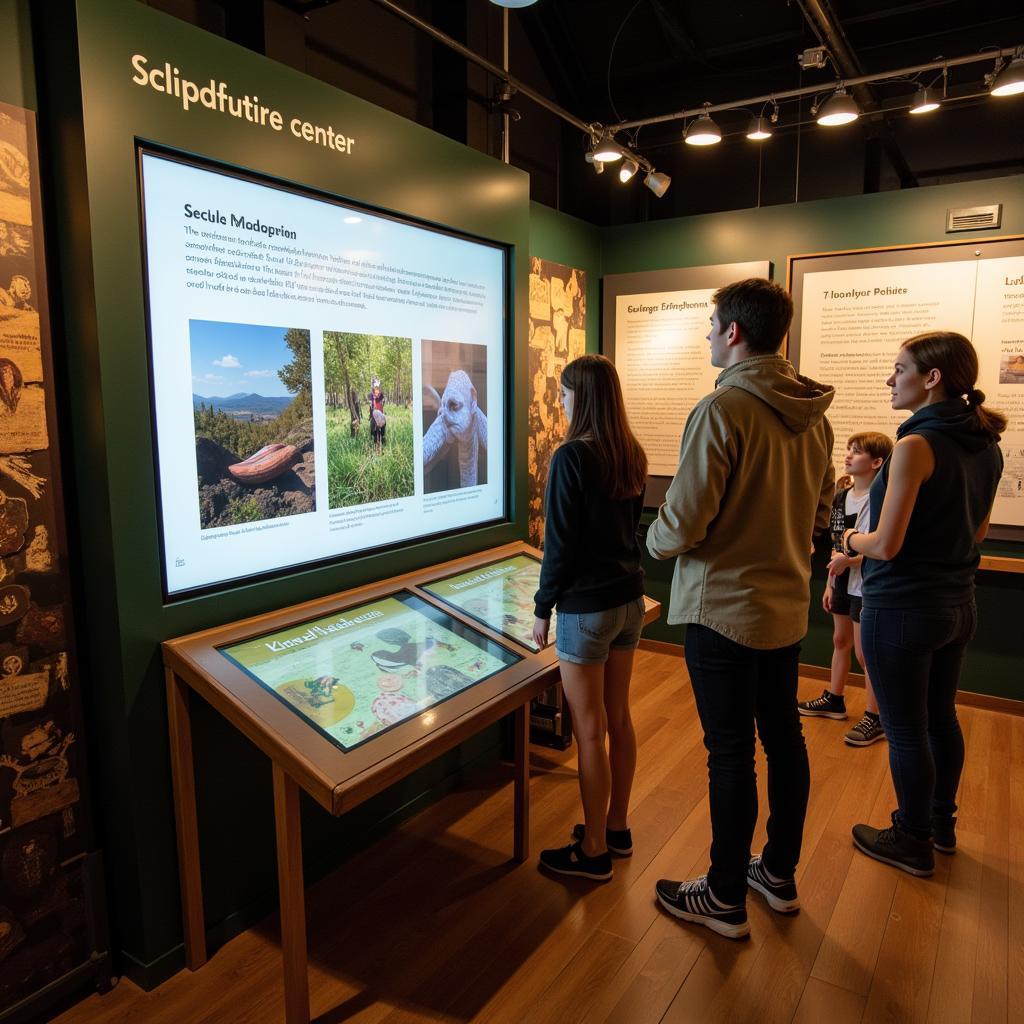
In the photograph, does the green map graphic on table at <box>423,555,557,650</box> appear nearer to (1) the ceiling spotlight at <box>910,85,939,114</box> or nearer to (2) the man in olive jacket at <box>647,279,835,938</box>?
(2) the man in olive jacket at <box>647,279,835,938</box>

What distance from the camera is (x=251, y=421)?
2.21 meters

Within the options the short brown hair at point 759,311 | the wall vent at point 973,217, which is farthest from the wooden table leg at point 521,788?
the wall vent at point 973,217

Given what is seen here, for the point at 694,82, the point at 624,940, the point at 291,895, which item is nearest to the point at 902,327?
the point at 694,82

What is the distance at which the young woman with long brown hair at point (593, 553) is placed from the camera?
2.11m

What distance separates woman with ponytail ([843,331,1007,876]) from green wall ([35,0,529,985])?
171 cm

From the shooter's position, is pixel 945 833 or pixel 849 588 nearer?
pixel 945 833

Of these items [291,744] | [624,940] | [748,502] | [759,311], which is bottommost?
[624,940]

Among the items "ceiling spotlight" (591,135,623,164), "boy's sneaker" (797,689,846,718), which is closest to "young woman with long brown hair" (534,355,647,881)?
"boy's sneaker" (797,689,846,718)

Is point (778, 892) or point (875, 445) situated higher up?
point (875, 445)

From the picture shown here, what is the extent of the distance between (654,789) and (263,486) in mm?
1934

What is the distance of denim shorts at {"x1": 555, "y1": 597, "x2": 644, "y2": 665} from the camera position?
217 cm

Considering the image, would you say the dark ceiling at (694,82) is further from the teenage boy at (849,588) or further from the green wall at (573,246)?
the teenage boy at (849,588)

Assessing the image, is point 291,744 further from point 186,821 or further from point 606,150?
point 606,150

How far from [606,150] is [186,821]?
3.48 meters
